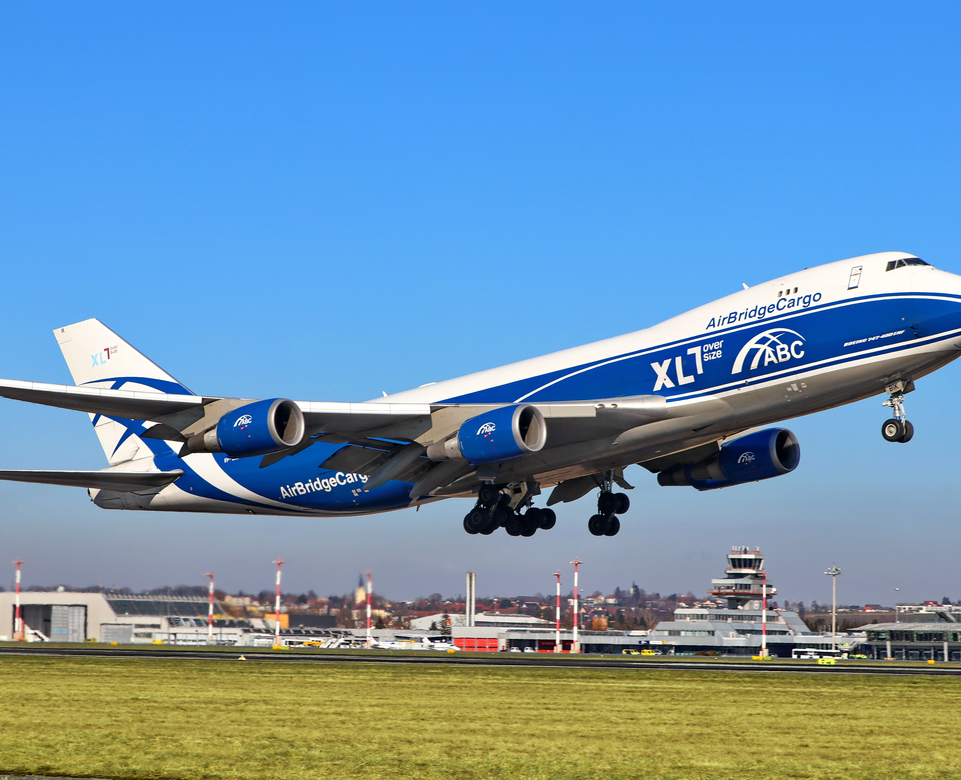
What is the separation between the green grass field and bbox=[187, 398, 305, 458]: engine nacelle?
622cm

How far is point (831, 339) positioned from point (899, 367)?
1.79m

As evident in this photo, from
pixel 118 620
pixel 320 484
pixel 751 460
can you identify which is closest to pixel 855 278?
pixel 751 460

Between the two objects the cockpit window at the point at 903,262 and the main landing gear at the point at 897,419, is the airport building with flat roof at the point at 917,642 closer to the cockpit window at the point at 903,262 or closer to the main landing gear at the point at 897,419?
the main landing gear at the point at 897,419

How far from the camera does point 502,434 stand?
1136 inches

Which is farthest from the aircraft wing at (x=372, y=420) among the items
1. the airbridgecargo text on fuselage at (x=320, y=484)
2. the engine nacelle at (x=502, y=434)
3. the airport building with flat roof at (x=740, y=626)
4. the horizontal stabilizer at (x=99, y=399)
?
the airport building with flat roof at (x=740, y=626)

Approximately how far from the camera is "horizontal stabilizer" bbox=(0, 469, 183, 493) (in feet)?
112

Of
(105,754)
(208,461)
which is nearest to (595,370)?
(208,461)

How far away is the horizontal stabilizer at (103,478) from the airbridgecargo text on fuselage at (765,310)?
71.6 ft

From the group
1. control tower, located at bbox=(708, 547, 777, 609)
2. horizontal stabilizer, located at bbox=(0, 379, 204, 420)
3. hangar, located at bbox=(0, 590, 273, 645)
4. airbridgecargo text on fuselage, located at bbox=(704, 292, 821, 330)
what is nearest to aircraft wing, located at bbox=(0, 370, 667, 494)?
horizontal stabilizer, located at bbox=(0, 379, 204, 420)

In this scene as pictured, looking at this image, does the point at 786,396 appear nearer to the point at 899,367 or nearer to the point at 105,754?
the point at 899,367

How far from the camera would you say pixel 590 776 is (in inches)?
540

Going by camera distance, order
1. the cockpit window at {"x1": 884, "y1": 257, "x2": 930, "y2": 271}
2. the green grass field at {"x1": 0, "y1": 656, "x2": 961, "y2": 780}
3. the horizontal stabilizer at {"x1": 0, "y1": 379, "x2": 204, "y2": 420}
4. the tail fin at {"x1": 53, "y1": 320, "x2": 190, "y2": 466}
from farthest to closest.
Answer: the tail fin at {"x1": 53, "y1": 320, "x2": 190, "y2": 466} → the horizontal stabilizer at {"x1": 0, "y1": 379, "x2": 204, "y2": 420} → the cockpit window at {"x1": 884, "y1": 257, "x2": 930, "y2": 271} → the green grass field at {"x1": 0, "y1": 656, "x2": 961, "y2": 780}

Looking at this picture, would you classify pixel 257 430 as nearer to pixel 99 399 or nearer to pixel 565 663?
pixel 99 399

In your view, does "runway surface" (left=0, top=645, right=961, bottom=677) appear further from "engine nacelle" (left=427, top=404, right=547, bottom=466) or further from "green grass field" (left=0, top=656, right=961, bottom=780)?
"engine nacelle" (left=427, top=404, right=547, bottom=466)
